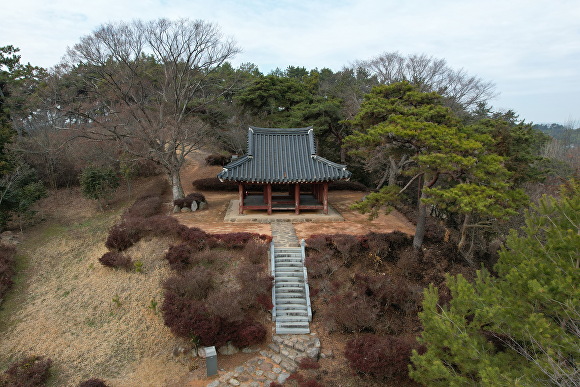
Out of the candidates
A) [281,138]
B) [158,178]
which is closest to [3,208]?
[158,178]

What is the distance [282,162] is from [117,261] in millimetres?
9731

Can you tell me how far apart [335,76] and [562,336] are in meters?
41.1

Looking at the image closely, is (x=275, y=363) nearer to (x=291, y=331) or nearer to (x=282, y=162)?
(x=291, y=331)

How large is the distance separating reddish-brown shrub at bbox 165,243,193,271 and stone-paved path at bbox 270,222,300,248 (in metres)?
3.71

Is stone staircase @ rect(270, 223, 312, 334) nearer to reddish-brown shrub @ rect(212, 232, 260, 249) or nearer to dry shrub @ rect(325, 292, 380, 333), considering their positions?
dry shrub @ rect(325, 292, 380, 333)

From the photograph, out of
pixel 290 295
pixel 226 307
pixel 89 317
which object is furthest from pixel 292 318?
pixel 89 317

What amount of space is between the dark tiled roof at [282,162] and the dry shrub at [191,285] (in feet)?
22.0

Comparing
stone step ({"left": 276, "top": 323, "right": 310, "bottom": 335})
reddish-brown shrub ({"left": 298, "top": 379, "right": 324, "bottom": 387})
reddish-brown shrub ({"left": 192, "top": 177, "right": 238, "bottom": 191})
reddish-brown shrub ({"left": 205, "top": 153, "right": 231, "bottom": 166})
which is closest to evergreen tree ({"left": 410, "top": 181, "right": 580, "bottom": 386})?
reddish-brown shrub ({"left": 298, "top": 379, "right": 324, "bottom": 387})

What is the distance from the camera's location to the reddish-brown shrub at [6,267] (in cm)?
1421

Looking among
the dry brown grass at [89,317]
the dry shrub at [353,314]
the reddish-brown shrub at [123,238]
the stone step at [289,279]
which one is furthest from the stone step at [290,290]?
the reddish-brown shrub at [123,238]

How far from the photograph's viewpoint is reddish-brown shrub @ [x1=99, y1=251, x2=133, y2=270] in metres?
14.5

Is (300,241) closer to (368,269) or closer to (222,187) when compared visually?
(368,269)

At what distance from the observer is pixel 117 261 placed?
1461 centimetres

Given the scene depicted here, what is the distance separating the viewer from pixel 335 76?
4278 centimetres
